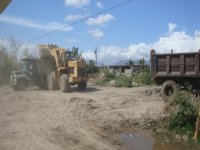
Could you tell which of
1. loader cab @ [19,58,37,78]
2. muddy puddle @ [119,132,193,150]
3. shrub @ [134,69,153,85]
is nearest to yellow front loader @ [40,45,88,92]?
loader cab @ [19,58,37,78]

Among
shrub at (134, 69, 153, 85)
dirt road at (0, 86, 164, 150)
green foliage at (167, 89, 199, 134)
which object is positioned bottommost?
dirt road at (0, 86, 164, 150)

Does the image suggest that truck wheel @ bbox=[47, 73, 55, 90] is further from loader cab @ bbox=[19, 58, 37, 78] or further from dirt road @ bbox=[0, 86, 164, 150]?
dirt road @ bbox=[0, 86, 164, 150]

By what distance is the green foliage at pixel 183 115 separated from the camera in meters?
10.2

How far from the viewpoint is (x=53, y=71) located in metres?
23.0


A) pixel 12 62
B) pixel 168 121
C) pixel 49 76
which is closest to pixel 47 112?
pixel 168 121

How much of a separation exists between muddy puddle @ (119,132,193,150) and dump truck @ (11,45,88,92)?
37.4 ft

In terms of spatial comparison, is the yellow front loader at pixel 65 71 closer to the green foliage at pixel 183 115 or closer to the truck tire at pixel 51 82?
the truck tire at pixel 51 82

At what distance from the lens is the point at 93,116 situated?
12.5 metres

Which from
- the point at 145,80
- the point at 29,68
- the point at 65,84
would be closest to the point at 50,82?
the point at 65,84

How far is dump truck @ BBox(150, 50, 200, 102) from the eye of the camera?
14.2m

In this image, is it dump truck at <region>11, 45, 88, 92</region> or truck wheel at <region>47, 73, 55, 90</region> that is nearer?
dump truck at <region>11, 45, 88, 92</region>

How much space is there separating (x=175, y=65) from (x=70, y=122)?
6.17 meters

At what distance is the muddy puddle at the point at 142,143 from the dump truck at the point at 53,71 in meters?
11.4

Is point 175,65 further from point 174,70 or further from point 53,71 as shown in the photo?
point 53,71
